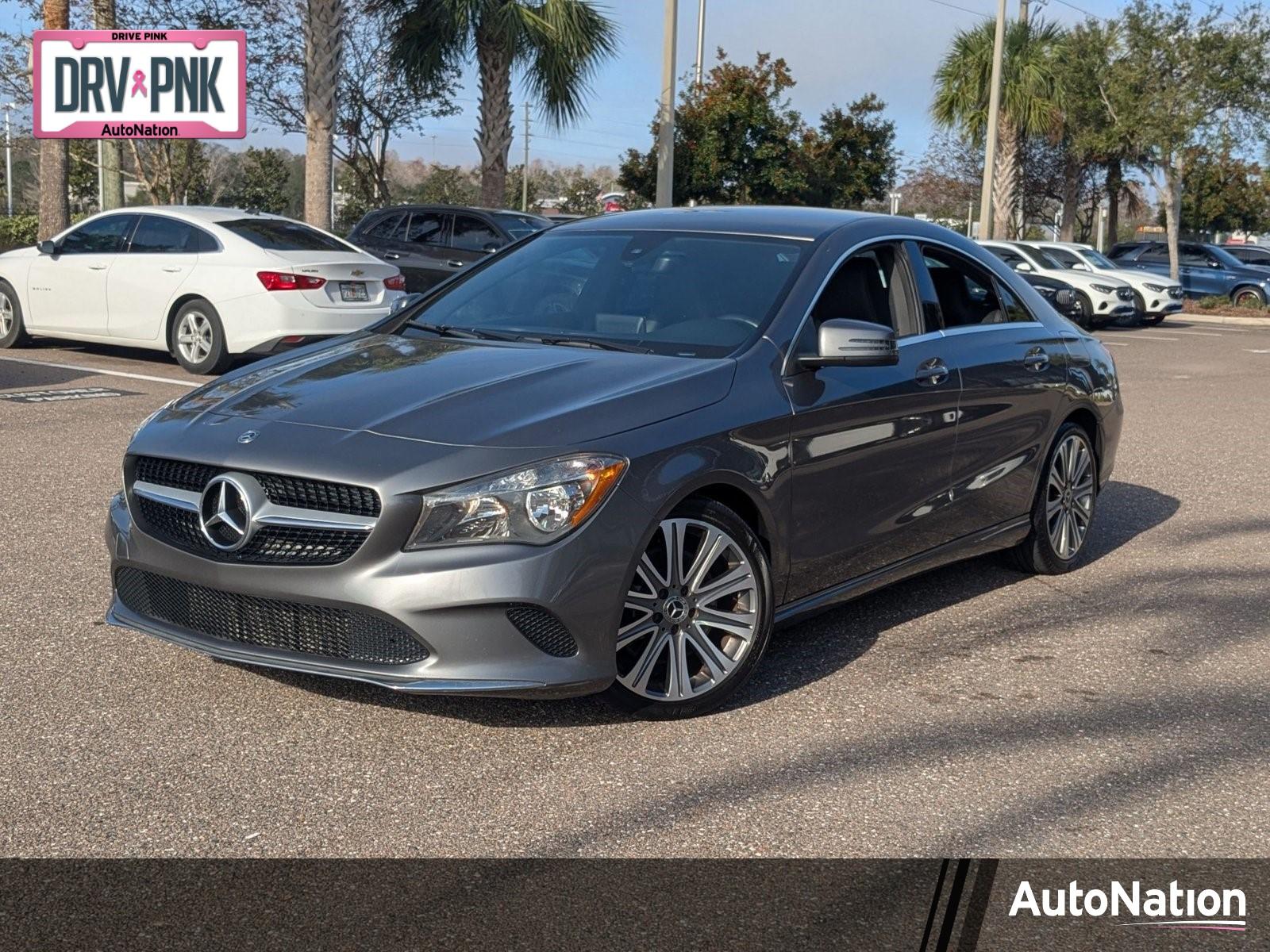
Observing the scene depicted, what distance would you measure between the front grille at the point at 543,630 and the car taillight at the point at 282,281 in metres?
9.38

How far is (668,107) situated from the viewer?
71.9ft

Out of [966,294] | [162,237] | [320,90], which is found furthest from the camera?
[320,90]

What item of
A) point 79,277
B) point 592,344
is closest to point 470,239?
point 79,277

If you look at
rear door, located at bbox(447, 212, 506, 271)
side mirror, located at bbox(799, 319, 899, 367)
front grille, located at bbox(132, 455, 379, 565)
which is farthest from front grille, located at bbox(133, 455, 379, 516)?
rear door, located at bbox(447, 212, 506, 271)

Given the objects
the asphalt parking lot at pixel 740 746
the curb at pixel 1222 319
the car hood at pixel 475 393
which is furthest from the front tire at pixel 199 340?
the curb at pixel 1222 319

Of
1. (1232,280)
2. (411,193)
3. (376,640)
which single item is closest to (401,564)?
(376,640)

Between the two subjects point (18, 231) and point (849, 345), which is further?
point (18, 231)

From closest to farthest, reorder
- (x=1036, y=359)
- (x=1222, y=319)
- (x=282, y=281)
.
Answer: (x=1036, y=359), (x=282, y=281), (x=1222, y=319)

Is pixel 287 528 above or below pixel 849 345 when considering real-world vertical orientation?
below

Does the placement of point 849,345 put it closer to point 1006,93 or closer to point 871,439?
point 871,439

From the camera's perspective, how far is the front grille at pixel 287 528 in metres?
4.33

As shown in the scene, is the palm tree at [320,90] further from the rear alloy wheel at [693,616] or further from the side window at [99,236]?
the rear alloy wheel at [693,616]

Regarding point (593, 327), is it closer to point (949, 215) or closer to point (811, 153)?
point (811, 153)

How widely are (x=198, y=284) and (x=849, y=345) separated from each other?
947cm
